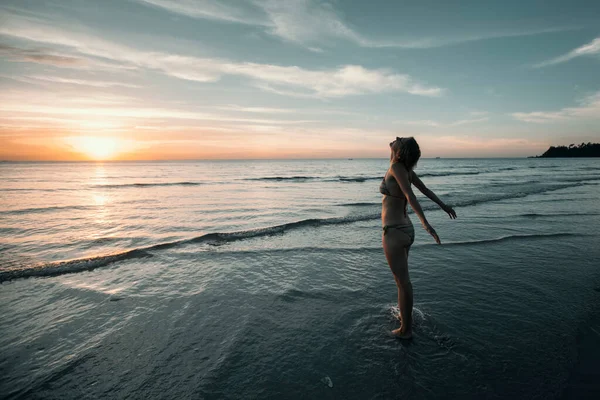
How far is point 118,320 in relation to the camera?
4.68m

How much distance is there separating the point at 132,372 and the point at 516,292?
6.26m

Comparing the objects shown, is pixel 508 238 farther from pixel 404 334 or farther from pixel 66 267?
pixel 66 267

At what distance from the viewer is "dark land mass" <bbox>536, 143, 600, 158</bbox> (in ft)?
522

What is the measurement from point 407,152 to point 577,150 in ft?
767

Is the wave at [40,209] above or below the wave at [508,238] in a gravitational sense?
below

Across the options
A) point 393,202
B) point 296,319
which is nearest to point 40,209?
point 296,319

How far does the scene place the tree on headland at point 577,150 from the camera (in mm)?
159125

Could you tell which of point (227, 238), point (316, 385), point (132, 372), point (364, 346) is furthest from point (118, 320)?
point (227, 238)

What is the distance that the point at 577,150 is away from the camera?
563 feet

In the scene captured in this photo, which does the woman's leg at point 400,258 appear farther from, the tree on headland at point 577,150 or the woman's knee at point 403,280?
the tree on headland at point 577,150

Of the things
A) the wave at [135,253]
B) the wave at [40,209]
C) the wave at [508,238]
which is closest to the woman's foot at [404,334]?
the wave at [508,238]

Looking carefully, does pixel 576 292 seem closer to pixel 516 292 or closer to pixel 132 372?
pixel 516 292

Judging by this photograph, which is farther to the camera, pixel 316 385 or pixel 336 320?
pixel 336 320

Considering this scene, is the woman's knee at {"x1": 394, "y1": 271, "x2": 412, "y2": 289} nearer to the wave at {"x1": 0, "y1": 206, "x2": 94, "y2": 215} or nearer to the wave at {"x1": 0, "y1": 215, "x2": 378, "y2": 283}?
the wave at {"x1": 0, "y1": 215, "x2": 378, "y2": 283}
